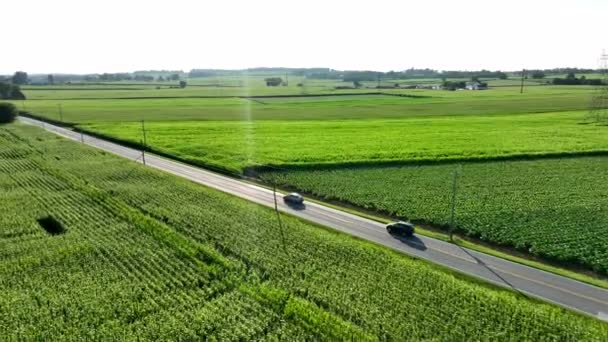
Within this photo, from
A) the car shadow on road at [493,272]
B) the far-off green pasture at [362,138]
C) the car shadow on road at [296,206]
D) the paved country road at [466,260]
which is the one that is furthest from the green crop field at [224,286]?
the far-off green pasture at [362,138]

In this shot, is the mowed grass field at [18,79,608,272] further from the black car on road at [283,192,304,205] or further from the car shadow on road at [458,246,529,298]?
the black car on road at [283,192,304,205]

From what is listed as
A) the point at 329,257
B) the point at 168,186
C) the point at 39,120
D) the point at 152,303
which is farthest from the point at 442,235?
the point at 39,120

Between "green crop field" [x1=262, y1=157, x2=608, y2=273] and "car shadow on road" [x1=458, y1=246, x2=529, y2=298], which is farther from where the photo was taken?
"green crop field" [x1=262, y1=157, x2=608, y2=273]

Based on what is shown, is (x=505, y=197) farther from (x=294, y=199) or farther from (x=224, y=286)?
(x=224, y=286)

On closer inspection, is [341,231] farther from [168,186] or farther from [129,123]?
[129,123]

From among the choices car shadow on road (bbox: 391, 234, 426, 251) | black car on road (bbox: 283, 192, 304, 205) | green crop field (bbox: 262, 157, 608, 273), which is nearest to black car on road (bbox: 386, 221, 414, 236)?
car shadow on road (bbox: 391, 234, 426, 251)

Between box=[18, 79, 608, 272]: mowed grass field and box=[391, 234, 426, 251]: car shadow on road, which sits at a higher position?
box=[18, 79, 608, 272]: mowed grass field

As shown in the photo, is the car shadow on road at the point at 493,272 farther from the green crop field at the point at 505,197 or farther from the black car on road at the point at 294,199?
the black car on road at the point at 294,199

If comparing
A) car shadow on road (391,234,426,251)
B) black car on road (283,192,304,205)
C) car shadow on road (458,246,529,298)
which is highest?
black car on road (283,192,304,205)
